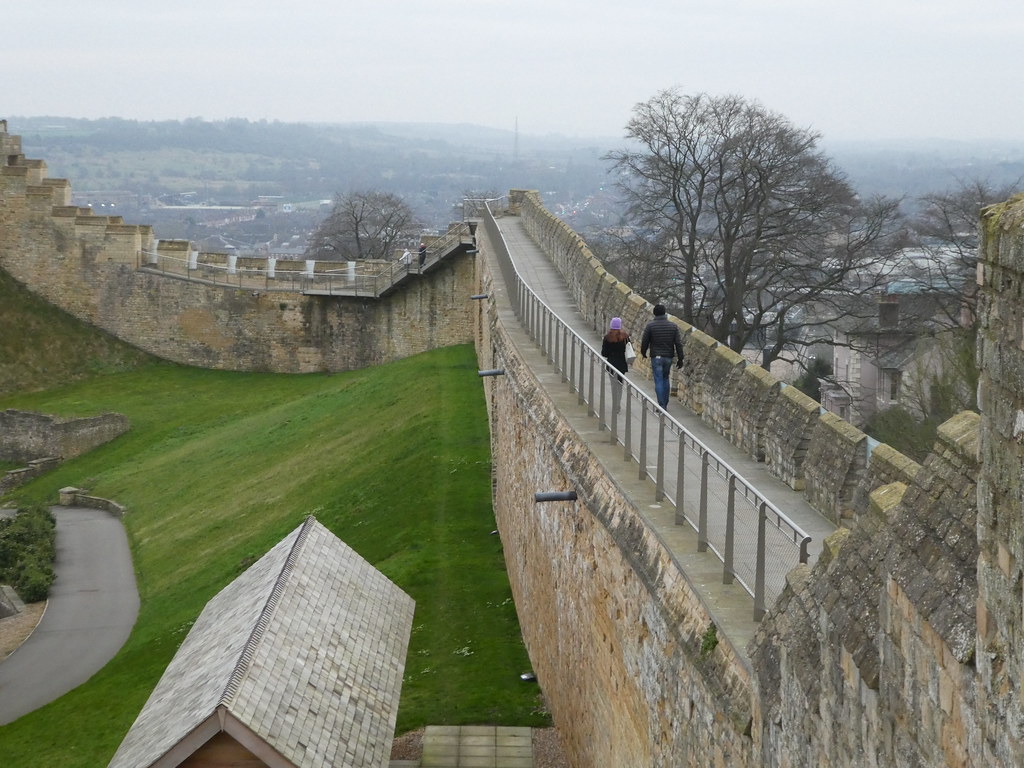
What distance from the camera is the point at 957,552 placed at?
3910mm

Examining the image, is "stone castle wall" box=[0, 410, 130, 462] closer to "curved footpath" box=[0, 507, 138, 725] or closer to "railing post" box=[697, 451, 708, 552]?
"curved footpath" box=[0, 507, 138, 725]

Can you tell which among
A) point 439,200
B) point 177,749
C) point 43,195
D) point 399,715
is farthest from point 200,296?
point 439,200

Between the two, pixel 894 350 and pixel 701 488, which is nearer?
pixel 701 488

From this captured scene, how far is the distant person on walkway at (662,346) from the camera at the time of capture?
12008 millimetres

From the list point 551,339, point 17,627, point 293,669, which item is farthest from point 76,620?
point 293,669

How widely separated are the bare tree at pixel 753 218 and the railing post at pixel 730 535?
69.7 feet

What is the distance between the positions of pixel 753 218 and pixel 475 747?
1963 cm

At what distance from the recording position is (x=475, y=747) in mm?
12695

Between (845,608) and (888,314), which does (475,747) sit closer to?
(845,608)

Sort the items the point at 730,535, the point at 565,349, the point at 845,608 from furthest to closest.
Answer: the point at 565,349 < the point at 730,535 < the point at 845,608

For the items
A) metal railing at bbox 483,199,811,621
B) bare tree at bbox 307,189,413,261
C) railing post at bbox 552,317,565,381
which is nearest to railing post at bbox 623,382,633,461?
metal railing at bbox 483,199,811,621

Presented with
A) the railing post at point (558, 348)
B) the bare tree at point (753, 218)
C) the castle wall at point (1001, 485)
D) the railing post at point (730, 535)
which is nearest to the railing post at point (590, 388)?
the railing post at point (558, 348)

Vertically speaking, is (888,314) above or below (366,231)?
below

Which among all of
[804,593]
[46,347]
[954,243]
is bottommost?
[46,347]
